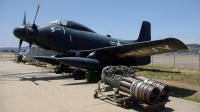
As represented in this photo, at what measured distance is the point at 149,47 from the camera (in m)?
8.15

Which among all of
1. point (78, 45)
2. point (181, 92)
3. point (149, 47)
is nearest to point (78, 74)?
point (78, 45)

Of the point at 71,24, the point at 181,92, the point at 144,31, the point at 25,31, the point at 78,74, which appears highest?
the point at 144,31

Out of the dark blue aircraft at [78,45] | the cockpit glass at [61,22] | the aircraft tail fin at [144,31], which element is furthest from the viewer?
the aircraft tail fin at [144,31]

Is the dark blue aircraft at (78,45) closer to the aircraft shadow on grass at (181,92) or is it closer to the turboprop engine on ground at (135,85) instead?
the aircraft shadow on grass at (181,92)

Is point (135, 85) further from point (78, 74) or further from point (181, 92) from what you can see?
point (78, 74)

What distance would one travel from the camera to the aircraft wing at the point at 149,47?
6.69 meters

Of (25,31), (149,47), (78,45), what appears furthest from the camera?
(78,45)

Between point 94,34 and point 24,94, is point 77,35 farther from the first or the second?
point 24,94

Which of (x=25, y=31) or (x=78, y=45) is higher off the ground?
(x=25, y=31)

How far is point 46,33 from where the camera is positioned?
11180mm

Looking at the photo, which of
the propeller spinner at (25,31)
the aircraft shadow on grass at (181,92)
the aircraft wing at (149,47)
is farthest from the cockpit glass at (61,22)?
the aircraft shadow on grass at (181,92)

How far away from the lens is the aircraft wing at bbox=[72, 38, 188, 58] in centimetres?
669

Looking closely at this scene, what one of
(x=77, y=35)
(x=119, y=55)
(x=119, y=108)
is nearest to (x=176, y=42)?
(x=119, y=108)

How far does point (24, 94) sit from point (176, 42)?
6121 mm
